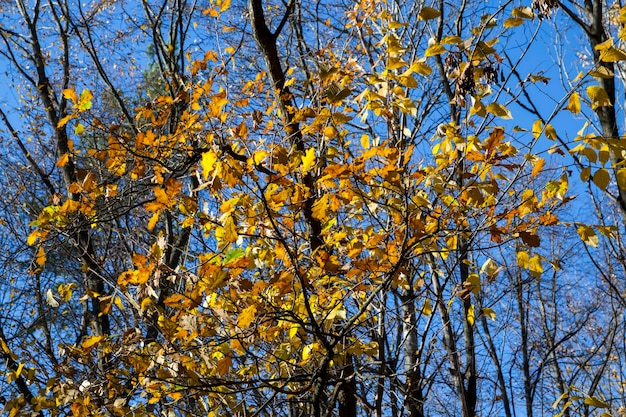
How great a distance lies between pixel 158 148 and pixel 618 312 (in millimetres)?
4144

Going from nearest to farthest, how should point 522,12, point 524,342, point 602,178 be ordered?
1. point 602,178
2. point 522,12
3. point 524,342

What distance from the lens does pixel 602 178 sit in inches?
78.4

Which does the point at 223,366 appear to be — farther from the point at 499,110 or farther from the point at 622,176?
the point at 622,176

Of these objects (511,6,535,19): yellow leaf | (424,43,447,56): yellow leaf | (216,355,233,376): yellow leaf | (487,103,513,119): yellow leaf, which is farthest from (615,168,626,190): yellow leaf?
(216,355,233,376): yellow leaf

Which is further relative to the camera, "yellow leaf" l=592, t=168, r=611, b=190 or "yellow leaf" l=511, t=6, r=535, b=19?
"yellow leaf" l=511, t=6, r=535, b=19

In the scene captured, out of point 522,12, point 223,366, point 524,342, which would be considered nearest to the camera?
point 522,12

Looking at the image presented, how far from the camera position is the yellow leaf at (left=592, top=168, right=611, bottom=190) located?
1.99m

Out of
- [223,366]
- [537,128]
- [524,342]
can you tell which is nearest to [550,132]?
→ [537,128]

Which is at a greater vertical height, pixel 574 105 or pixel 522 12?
pixel 522 12

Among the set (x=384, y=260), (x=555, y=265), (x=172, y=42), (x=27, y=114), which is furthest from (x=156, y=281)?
(x=27, y=114)

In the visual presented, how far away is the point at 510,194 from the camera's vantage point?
2975mm

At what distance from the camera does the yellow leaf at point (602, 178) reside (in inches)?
78.3

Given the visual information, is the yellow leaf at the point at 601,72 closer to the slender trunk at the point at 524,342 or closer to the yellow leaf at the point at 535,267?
the yellow leaf at the point at 535,267

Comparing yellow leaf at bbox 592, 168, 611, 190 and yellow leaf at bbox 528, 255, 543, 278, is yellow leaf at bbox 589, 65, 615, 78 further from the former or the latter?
yellow leaf at bbox 528, 255, 543, 278
